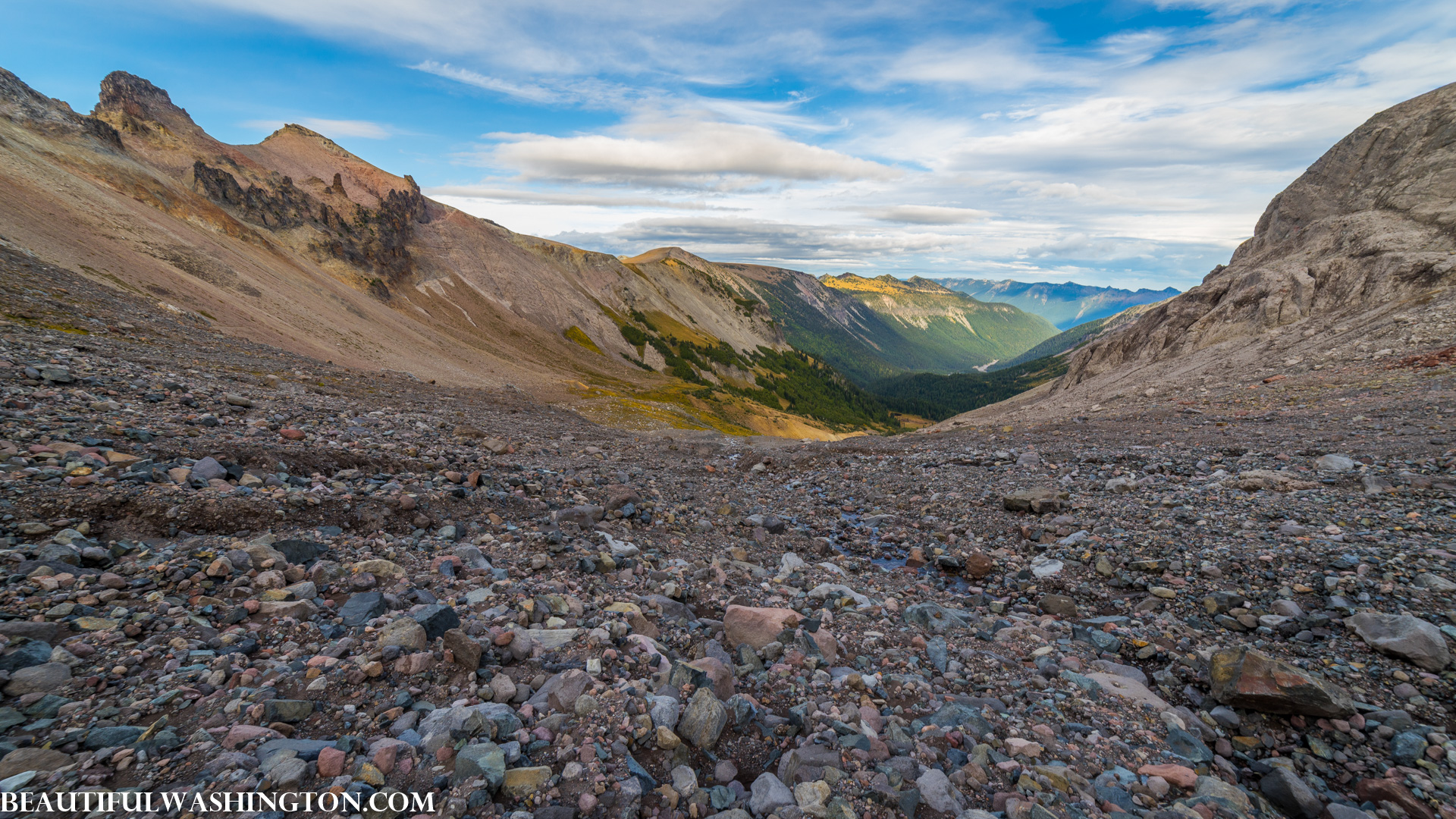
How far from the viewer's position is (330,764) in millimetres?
4359

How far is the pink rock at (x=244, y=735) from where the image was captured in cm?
447

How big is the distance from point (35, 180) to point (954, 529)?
6454 centimetres

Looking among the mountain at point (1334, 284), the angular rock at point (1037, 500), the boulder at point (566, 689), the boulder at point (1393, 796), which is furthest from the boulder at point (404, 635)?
the mountain at point (1334, 284)

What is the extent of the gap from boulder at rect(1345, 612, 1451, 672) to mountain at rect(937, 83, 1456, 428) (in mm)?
25476

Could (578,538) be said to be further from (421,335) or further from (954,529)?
(421,335)

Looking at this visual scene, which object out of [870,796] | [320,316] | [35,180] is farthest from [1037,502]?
[35,180]

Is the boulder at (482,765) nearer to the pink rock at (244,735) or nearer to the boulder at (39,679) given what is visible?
the pink rock at (244,735)

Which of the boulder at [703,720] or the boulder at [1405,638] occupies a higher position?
the boulder at [1405,638]

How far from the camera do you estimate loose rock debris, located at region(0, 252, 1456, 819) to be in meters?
4.86

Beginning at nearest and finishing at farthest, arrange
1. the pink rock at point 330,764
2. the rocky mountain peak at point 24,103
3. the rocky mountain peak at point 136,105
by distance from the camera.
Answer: the pink rock at point 330,764 → the rocky mountain peak at point 24,103 → the rocky mountain peak at point 136,105

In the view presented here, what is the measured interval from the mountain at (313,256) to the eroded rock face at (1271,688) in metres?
39.7

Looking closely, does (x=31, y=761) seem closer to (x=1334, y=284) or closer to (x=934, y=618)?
(x=934, y=618)

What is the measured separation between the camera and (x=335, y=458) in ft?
39.7

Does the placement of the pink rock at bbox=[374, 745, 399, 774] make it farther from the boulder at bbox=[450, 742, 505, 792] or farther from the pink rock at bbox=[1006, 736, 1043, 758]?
the pink rock at bbox=[1006, 736, 1043, 758]
